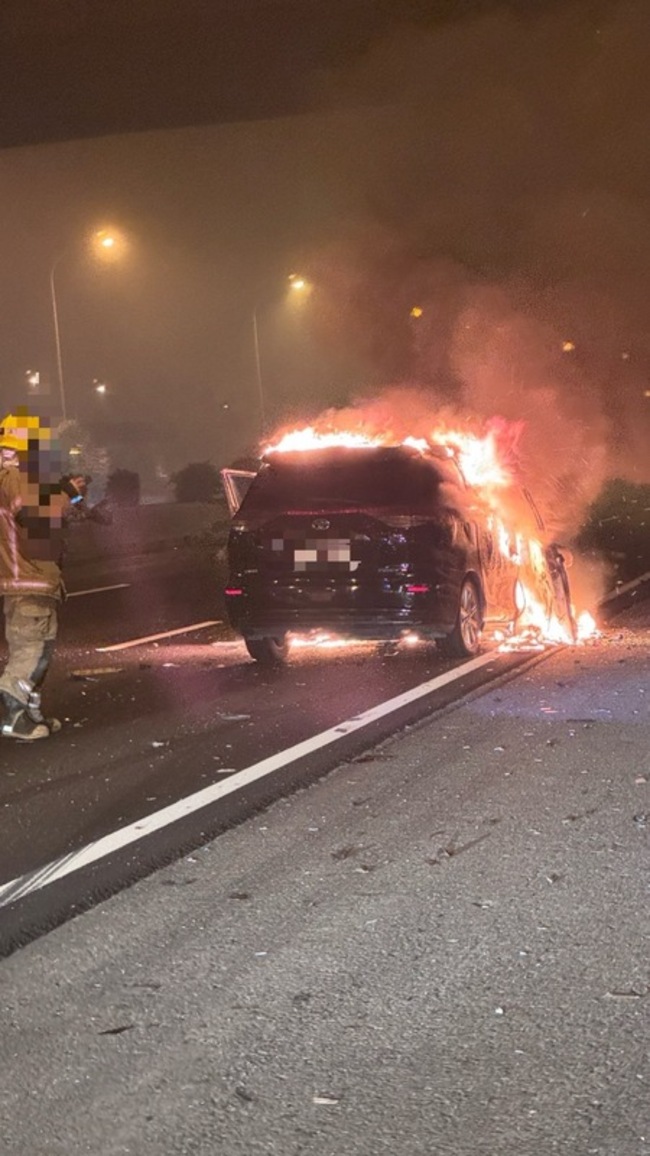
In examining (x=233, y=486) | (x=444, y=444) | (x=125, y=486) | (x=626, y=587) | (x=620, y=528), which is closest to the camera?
(x=233, y=486)

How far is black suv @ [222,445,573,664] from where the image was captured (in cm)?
918

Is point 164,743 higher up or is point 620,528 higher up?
point 164,743

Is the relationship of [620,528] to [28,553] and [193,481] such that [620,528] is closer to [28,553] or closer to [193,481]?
[193,481]

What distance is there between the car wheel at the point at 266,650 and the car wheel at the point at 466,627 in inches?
50.1

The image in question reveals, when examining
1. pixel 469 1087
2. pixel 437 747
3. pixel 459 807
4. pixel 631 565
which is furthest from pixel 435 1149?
pixel 631 565

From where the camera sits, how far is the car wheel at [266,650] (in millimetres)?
9836

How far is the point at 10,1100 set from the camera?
9.64 feet

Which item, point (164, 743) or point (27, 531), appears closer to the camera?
point (164, 743)

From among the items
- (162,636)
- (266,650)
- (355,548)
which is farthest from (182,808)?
(162,636)

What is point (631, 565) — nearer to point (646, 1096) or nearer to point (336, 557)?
point (336, 557)

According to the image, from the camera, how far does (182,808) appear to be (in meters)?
5.53

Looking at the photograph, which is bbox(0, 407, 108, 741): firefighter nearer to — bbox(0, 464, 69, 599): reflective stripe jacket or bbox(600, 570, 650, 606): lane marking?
bbox(0, 464, 69, 599): reflective stripe jacket

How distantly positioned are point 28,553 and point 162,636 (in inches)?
197

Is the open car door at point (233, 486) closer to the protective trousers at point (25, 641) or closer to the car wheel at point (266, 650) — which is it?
the car wheel at point (266, 650)
